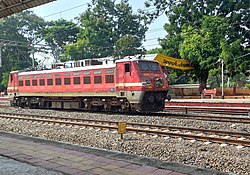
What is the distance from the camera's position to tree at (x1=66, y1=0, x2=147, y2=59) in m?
53.9

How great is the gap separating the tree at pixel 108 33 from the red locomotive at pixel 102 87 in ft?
85.4

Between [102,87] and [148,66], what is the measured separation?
3062 millimetres

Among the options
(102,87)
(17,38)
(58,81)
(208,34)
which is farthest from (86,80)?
(17,38)

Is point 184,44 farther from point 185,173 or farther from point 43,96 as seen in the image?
point 185,173

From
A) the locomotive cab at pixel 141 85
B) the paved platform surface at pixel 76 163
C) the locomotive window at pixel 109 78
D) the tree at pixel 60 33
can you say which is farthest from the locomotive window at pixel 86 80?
the tree at pixel 60 33

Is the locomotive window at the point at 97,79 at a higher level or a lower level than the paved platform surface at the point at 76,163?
higher

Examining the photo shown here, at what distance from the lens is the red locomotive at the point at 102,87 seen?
1717cm

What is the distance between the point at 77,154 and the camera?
7.80 meters

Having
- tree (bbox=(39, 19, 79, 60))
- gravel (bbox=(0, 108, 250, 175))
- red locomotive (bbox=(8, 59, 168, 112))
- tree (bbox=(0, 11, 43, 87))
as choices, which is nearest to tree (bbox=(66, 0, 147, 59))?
tree (bbox=(39, 19, 79, 60))

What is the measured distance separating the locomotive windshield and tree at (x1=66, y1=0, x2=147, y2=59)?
30.3 meters

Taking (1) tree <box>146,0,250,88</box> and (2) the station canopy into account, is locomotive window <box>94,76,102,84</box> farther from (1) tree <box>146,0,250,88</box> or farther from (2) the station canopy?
(1) tree <box>146,0,250,88</box>

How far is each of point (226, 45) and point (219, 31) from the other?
94.4 inches

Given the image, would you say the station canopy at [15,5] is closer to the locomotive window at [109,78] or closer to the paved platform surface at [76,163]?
the paved platform surface at [76,163]

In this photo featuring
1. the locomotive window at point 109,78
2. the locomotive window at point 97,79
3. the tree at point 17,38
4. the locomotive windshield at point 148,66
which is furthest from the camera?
the tree at point 17,38
